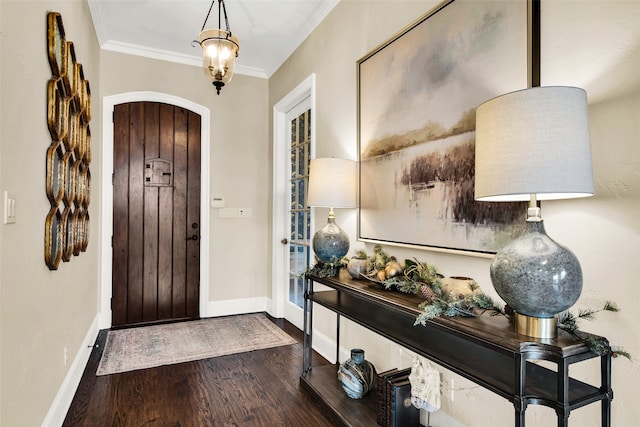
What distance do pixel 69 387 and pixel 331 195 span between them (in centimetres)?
200

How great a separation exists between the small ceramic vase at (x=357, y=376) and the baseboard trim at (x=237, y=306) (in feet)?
7.41

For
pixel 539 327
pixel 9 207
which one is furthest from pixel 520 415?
pixel 9 207

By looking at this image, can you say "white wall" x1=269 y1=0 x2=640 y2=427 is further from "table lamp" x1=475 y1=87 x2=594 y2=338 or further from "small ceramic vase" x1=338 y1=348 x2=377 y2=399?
"small ceramic vase" x1=338 y1=348 x2=377 y2=399

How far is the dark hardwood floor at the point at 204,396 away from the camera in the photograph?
84.5 inches

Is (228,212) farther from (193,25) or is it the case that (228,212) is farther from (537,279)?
(537,279)

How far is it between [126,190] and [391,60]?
300 cm

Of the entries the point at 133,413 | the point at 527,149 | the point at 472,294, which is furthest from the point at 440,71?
the point at 133,413

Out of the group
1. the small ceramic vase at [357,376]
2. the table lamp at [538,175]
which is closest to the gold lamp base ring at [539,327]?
the table lamp at [538,175]

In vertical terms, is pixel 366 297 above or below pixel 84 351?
above

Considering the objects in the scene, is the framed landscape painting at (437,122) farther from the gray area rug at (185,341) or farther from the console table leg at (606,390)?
the gray area rug at (185,341)

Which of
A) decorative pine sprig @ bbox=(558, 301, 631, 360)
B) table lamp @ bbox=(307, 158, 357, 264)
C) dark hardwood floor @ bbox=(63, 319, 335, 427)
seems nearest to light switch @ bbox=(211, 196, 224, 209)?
dark hardwood floor @ bbox=(63, 319, 335, 427)

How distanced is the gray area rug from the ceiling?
2.61m

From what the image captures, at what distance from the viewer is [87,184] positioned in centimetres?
298

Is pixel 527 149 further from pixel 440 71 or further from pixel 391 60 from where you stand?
pixel 391 60
